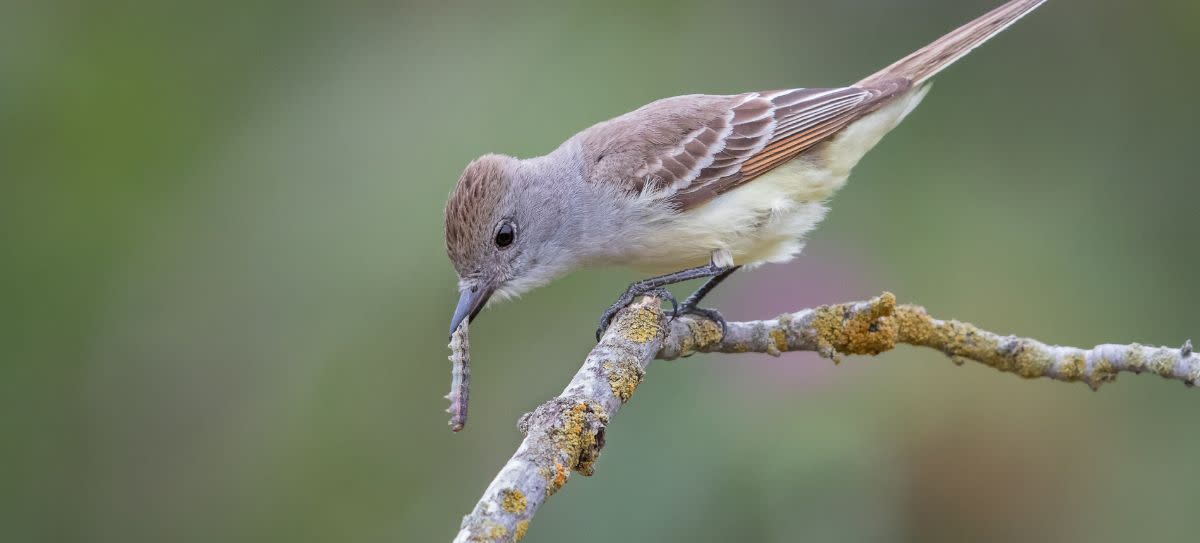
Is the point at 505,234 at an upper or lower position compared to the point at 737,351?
upper

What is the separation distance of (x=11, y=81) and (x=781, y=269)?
4128 mm

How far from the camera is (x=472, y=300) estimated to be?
4.67m

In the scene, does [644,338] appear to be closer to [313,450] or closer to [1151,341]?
[313,450]

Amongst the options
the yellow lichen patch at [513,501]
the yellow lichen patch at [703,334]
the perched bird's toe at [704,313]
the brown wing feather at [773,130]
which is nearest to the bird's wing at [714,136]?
the brown wing feather at [773,130]

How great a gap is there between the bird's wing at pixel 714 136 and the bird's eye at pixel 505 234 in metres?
0.52

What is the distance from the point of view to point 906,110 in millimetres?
5422

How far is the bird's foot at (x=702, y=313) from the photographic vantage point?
4.31 meters

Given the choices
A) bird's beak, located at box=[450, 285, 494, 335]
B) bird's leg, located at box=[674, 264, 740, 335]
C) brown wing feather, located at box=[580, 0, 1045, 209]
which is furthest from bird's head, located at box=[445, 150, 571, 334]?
bird's leg, located at box=[674, 264, 740, 335]

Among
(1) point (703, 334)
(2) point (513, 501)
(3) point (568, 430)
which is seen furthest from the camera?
(1) point (703, 334)

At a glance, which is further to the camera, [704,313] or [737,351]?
[704,313]

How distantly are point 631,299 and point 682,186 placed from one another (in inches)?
32.9

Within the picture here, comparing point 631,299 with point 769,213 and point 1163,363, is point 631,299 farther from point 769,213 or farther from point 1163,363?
point 1163,363

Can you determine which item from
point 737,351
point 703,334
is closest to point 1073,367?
point 737,351

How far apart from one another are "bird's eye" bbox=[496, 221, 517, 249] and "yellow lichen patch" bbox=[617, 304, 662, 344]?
96 cm
